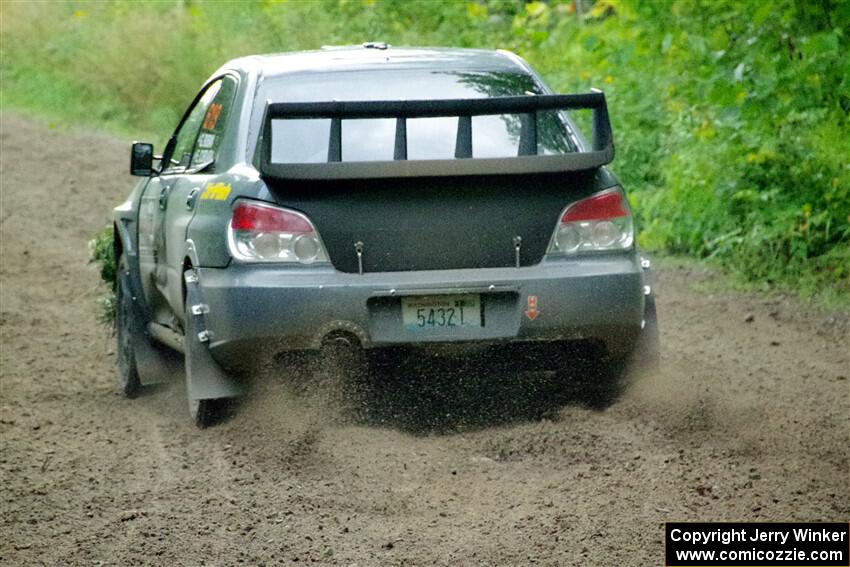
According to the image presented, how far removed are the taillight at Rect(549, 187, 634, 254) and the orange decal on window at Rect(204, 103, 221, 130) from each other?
194 cm

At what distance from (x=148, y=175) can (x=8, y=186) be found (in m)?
11.4

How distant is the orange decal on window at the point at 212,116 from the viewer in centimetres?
784

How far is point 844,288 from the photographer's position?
1153cm

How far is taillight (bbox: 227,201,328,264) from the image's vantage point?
6.64 meters

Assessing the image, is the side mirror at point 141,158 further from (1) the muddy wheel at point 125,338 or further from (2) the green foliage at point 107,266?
(2) the green foliage at point 107,266

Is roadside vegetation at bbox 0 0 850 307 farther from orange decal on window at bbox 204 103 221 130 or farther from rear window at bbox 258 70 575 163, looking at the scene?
orange decal on window at bbox 204 103 221 130

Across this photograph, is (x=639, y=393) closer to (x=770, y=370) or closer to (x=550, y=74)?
(x=770, y=370)

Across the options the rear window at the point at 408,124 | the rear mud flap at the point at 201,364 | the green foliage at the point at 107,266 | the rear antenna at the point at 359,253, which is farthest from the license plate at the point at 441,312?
the green foliage at the point at 107,266

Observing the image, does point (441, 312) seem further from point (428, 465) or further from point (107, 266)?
point (107, 266)

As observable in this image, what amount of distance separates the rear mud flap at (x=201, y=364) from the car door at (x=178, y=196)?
44 cm

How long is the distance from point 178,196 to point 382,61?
3.81 ft

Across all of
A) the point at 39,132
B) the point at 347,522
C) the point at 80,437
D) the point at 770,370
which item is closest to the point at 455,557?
the point at 347,522

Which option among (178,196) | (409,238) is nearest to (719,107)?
(178,196)

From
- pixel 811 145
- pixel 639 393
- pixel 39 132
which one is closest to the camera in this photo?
pixel 639 393
